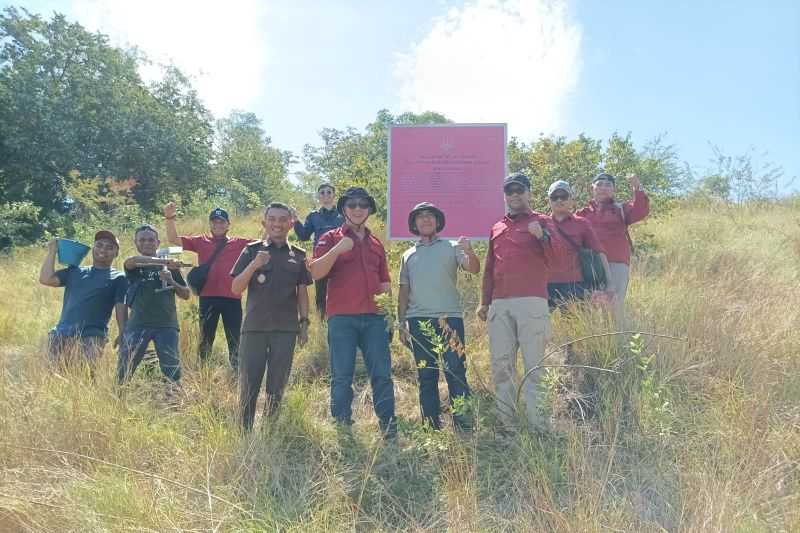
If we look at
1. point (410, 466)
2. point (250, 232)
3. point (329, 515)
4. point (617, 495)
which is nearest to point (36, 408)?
point (329, 515)

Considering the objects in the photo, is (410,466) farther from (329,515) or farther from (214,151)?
(214,151)

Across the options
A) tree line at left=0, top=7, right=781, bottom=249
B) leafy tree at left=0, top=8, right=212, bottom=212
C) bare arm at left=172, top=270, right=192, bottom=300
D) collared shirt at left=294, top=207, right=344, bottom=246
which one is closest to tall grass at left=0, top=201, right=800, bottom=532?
bare arm at left=172, top=270, right=192, bottom=300

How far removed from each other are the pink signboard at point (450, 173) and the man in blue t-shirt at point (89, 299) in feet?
8.53

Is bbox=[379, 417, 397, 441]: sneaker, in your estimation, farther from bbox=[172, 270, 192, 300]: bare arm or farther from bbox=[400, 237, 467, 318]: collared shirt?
bbox=[172, 270, 192, 300]: bare arm

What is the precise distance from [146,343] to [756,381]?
482 centimetres

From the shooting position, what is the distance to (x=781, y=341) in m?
4.38

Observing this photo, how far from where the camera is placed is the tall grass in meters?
2.80

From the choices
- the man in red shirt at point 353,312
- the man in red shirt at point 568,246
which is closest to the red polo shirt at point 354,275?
the man in red shirt at point 353,312

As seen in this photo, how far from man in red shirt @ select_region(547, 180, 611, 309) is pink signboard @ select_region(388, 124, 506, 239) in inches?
34.6

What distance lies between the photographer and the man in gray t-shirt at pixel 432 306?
3.96 meters

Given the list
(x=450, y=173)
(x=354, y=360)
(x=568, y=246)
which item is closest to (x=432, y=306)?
(x=354, y=360)

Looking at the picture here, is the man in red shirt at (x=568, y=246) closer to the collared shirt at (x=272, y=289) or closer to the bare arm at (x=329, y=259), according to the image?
the bare arm at (x=329, y=259)

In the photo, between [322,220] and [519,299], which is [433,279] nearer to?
[519,299]

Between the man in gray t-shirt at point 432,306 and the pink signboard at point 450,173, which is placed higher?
the pink signboard at point 450,173
